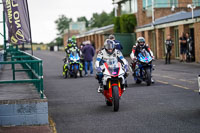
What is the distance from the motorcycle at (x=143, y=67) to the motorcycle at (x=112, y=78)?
509 centimetres

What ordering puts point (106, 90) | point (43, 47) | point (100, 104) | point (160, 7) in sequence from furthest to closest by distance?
point (43, 47) → point (160, 7) → point (100, 104) → point (106, 90)

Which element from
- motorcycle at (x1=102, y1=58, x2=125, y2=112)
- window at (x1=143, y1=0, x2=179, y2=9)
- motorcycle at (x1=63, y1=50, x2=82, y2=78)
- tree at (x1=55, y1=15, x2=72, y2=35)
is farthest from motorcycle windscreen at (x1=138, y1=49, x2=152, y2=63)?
tree at (x1=55, y1=15, x2=72, y2=35)

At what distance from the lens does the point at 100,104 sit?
463 inches

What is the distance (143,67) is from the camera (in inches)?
654

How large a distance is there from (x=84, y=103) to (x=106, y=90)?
1150 millimetres

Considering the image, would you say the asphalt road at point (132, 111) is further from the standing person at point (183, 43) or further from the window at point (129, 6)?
the window at point (129, 6)

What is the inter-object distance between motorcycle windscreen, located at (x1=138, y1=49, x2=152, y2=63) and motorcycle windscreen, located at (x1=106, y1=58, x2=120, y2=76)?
5328 millimetres

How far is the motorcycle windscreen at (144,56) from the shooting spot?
16.4 m

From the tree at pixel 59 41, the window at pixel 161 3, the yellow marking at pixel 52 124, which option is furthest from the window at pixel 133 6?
the tree at pixel 59 41

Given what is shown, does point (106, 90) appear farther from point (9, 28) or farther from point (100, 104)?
point (9, 28)

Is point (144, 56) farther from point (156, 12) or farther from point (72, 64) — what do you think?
point (156, 12)

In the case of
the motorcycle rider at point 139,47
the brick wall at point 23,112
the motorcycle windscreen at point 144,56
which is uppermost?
the motorcycle rider at point 139,47

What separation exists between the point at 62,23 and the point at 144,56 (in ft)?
593

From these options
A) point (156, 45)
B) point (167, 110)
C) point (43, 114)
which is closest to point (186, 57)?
point (156, 45)
